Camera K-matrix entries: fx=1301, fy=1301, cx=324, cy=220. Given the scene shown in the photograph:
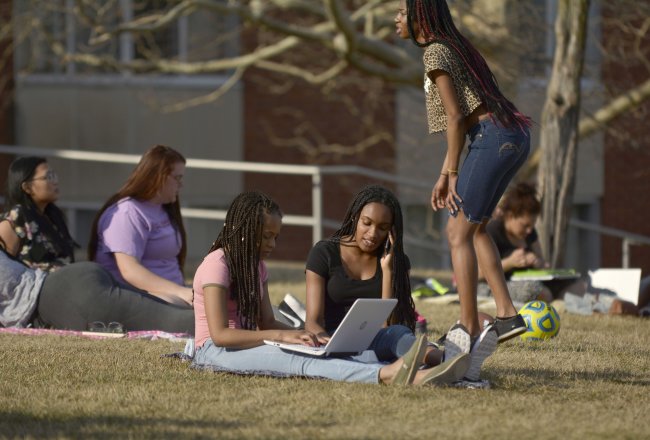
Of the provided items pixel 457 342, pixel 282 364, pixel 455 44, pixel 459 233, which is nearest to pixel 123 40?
pixel 455 44

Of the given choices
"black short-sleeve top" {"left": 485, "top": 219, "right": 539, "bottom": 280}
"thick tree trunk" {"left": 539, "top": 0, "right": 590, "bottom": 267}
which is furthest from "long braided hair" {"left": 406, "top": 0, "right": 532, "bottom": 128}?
"thick tree trunk" {"left": 539, "top": 0, "right": 590, "bottom": 267}

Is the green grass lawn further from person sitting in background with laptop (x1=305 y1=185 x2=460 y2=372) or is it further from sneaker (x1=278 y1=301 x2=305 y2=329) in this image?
sneaker (x1=278 y1=301 x2=305 y2=329)

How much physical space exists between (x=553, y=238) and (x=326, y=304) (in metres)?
5.49

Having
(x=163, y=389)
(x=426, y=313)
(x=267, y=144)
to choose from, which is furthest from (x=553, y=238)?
(x=267, y=144)

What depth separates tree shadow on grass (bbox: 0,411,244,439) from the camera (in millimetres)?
4758

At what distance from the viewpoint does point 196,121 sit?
18375 millimetres

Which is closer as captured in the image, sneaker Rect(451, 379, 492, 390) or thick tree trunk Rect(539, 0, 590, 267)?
sneaker Rect(451, 379, 492, 390)

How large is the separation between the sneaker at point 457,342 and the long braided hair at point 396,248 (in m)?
0.72

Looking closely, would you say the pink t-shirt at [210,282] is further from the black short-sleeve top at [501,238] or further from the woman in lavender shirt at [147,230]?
the black short-sleeve top at [501,238]

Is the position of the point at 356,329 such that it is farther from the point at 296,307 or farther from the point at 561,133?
the point at 561,133

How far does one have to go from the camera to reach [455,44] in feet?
21.9

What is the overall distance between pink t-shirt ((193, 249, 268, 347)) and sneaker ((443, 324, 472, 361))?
3.18 ft

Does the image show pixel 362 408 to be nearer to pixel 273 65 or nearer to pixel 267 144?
pixel 273 65

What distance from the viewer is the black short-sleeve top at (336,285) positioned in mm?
6488
